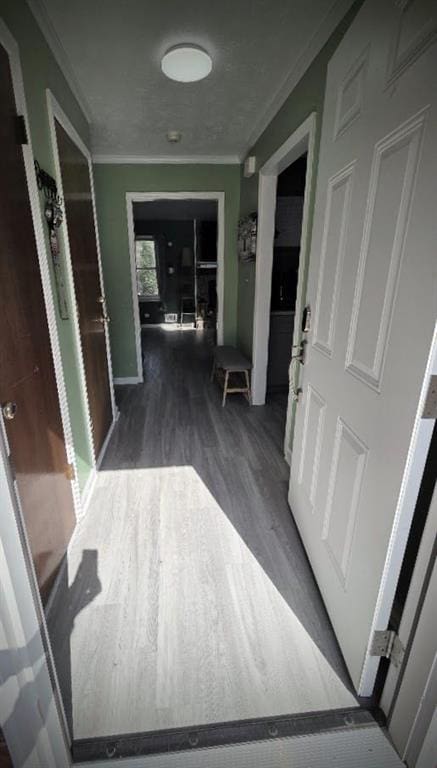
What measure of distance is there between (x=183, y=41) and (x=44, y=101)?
2.54 ft

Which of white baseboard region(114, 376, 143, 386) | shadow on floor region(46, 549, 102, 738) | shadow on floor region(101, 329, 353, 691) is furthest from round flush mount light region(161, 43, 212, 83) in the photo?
white baseboard region(114, 376, 143, 386)

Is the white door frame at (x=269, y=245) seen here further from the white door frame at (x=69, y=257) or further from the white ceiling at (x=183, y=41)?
the white door frame at (x=69, y=257)

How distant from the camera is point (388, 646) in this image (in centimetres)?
102

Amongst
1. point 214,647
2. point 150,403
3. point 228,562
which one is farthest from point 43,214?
point 150,403

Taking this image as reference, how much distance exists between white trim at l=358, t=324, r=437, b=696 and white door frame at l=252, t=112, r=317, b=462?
55.9 inches

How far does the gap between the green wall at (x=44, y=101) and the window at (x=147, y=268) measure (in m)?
5.58

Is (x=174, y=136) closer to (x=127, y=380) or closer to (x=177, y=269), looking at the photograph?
(x=127, y=380)

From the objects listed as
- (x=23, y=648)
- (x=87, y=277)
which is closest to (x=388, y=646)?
(x=23, y=648)

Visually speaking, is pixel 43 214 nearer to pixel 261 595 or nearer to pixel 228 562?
pixel 228 562

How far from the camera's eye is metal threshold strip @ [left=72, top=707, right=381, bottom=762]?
99 cm

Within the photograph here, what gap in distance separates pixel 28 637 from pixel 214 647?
2.48 feet

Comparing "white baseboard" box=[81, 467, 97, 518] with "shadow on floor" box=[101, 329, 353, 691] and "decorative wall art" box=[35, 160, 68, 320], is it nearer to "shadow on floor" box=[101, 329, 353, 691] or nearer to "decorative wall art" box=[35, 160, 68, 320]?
"shadow on floor" box=[101, 329, 353, 691]

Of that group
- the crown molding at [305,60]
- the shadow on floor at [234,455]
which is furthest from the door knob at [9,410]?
the crown molding at [305,60]

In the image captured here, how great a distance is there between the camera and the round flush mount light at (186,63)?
1.75 meters
